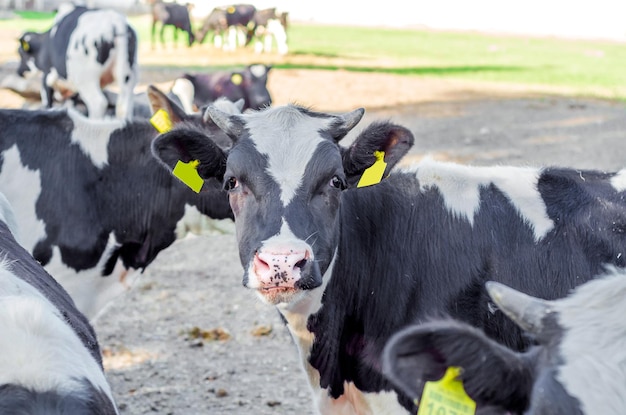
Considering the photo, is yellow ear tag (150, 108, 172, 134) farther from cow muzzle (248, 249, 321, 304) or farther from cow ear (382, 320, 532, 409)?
cow ear (382, 320, 532, 409)

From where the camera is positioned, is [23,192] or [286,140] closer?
[286,140]

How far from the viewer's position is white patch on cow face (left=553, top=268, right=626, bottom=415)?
Result: 85.8 inches

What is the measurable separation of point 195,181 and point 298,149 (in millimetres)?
638

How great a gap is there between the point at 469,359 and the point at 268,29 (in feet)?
125

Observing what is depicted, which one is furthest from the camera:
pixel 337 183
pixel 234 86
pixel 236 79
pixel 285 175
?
pixel 236 79

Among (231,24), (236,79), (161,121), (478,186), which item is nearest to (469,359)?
(478,186)

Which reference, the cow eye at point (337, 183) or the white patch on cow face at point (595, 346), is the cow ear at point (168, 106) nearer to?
the cow eye at point (337, 183)

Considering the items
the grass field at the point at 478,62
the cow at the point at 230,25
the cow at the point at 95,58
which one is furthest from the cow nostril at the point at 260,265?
the cow at the point at 230,25

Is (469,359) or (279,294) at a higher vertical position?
(469,359)

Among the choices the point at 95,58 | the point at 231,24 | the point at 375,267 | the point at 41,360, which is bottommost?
the point at 231,24

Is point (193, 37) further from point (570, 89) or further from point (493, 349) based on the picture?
point (493, 349)

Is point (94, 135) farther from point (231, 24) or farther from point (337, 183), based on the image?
point (231, 24)

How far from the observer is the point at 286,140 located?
167 inches

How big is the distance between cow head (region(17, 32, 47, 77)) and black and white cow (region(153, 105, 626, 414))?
42.4 ft
